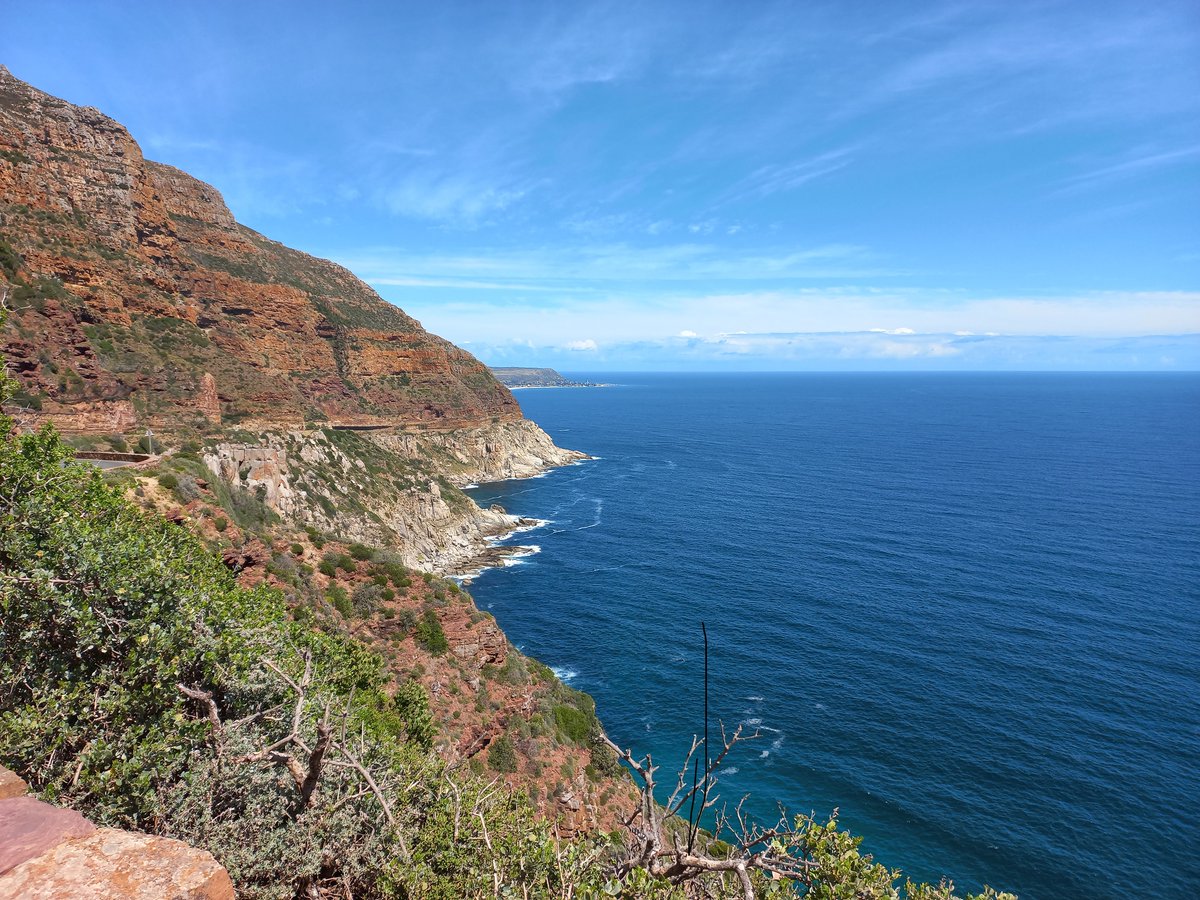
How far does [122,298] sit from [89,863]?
5967 centimetres

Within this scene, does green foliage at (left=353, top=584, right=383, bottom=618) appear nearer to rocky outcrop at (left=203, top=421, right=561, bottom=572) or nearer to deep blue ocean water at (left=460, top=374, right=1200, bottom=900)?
rocky outcrop at (left=203, top=421, right=561, bottom=572)

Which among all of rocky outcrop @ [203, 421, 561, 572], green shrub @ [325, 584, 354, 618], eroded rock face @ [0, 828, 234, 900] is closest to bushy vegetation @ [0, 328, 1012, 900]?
eroded rock face @ [0, 828, 234, 900]

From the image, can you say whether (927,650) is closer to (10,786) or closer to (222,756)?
(222,756)

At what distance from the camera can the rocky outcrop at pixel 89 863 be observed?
21.4 ft

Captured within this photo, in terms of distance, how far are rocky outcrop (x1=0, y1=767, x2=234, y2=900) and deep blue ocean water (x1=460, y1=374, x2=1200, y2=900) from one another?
38023mm

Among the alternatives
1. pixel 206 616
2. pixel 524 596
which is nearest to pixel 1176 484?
pixel 524 596

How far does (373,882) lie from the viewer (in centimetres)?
1317

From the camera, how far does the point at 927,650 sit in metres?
53.0

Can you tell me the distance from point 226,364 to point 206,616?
59.5 m

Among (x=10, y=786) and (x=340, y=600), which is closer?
(x=10, y=786)

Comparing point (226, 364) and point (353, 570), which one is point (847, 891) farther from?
point (226, 364)

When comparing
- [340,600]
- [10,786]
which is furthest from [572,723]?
[10,786]

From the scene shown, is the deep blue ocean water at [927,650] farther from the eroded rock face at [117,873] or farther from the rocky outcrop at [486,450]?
the eroded rock face at [117,873]

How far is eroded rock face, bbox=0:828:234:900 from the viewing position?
6.48 m
